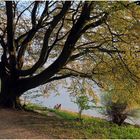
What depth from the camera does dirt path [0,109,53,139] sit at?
9227 mm

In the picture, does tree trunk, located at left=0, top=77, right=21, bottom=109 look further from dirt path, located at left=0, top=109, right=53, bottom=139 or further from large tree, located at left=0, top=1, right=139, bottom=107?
dirt path, located at left=0, top=109, right=53, bottom=139

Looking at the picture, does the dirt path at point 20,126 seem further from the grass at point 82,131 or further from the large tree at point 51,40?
the large tree at point 51,40

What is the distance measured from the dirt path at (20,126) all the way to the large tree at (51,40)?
1.41 meters

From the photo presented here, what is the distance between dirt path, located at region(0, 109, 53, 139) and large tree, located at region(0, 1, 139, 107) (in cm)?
141

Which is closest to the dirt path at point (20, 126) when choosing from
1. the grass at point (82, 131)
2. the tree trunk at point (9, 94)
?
the grass at point (82, 131)

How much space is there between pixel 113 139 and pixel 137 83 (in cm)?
243

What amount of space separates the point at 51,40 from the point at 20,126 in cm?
515

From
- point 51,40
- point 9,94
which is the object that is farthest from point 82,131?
point 51,40

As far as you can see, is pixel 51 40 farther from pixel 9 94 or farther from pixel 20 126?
pixel 20 126

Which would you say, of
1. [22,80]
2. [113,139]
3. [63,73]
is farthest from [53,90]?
[113,139]

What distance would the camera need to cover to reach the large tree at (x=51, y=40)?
1196 cm

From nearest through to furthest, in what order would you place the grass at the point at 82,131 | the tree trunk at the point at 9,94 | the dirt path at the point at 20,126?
1. the dirt path at the point at 20,126
2. the grass at the point at 82,131
3. the tree trunk at the point at 9,94

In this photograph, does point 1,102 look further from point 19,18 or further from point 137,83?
point 137,83

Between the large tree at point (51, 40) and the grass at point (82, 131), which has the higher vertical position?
the large tree at point (51, 40)
